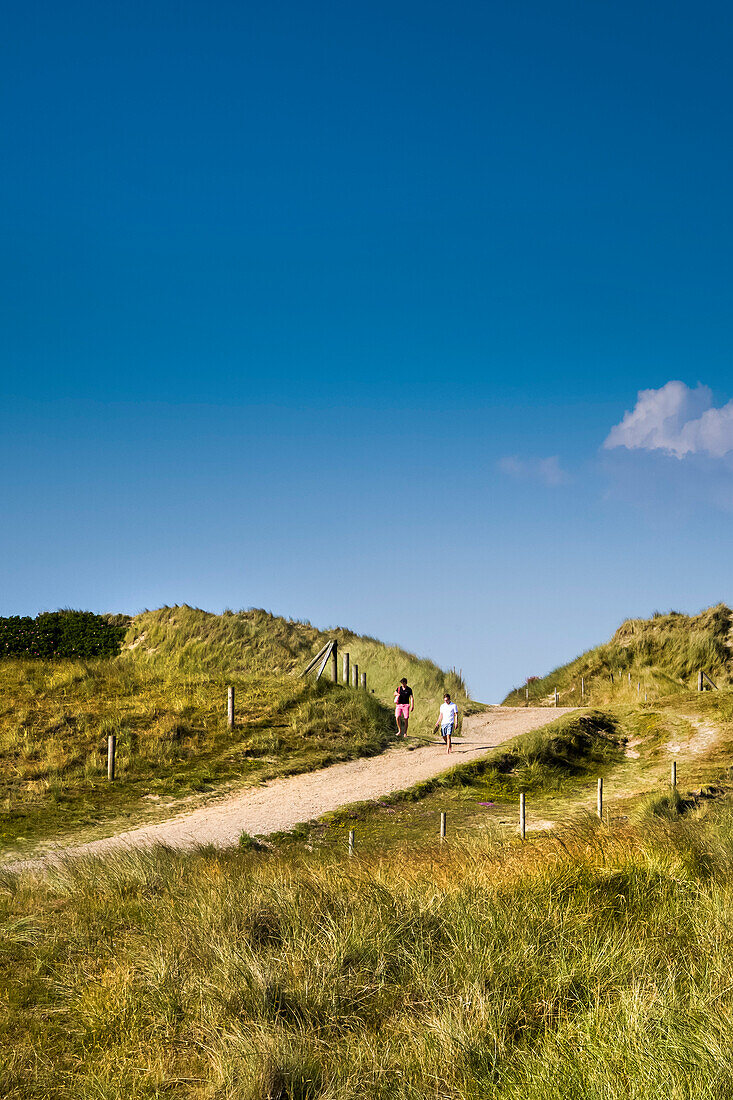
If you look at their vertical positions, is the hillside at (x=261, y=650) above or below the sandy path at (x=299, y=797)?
above

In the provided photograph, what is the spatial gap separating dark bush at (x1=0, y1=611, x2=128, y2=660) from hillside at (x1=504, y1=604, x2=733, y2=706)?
21.8 m

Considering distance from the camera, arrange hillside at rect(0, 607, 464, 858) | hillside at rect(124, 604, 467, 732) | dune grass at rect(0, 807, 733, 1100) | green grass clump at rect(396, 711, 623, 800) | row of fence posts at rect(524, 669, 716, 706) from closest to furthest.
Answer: dune grass at rect(0, 807, 733, 1100)
hillside at rect(0, 607, 464, 858)
green grass clump at rect(396, 711, 623, 800)
row of fence posts at rect(524, 669, 716, 706)
hillside at rect(124, 604, 467, 732)

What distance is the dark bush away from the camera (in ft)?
120

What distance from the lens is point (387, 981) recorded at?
20.9ft

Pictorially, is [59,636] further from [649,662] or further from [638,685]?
[649,662]

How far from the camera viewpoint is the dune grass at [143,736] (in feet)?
57.0

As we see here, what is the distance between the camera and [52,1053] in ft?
19.0

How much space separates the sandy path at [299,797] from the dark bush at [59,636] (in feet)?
62.2

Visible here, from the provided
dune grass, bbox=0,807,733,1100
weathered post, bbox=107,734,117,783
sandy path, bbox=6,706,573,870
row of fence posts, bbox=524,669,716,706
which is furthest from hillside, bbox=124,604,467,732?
dune grass, bbox=0,807,733,1100

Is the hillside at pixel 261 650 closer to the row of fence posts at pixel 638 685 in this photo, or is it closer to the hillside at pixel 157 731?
the hillside at pixel 157 731

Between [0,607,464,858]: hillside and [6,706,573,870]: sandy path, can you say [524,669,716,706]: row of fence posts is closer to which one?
[0,607,464,858]: hillside

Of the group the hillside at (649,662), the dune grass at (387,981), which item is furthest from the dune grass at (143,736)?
the hillside at (649,662)

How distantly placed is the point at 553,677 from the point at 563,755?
72.2 feet

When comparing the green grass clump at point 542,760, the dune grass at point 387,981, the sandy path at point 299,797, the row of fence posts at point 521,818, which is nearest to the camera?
the dune grass at point 387,981
